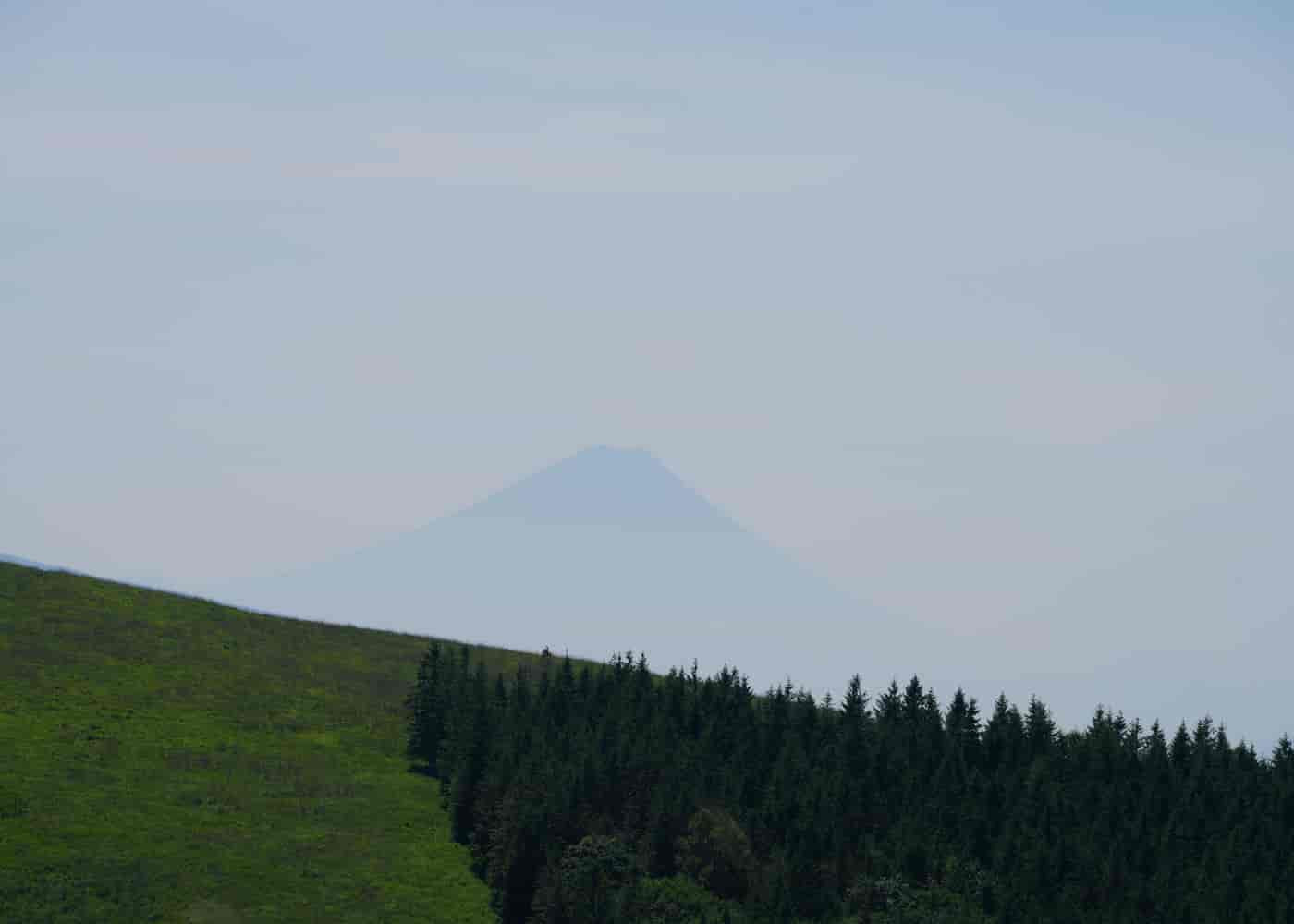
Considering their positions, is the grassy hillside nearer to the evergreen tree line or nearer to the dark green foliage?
the dark green foliage

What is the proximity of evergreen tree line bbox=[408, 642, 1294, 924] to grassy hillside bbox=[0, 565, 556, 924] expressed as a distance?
22.7 ft

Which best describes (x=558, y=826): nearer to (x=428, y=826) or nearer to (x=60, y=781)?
(x=428, y=826)

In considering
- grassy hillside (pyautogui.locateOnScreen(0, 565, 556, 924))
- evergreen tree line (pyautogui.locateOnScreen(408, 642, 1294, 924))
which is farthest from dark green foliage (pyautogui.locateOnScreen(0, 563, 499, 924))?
evergreen tree line (pyautogui.locateOnScreen(408, 642, 1294, 924))

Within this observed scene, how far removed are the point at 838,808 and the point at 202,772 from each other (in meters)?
55.9

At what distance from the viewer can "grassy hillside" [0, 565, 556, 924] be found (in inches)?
4368

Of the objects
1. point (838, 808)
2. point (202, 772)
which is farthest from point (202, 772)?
point (838, 808)

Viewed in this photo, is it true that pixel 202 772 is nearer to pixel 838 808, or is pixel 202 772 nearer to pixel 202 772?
pixel 202 772

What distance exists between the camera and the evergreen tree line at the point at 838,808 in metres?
103

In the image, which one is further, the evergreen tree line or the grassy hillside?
the grassy hillside

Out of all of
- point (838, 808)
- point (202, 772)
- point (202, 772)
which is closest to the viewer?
point (838, 808)

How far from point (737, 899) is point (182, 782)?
50306 millimetres

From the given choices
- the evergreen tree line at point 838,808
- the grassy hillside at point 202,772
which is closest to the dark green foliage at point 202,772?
the grassy hillside at point 202,772

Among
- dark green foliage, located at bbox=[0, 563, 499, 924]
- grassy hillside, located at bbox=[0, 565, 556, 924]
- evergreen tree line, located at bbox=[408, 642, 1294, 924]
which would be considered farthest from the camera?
grassy hillside, located at bbox=[0, 565, 556, 924]

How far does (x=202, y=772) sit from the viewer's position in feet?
436
